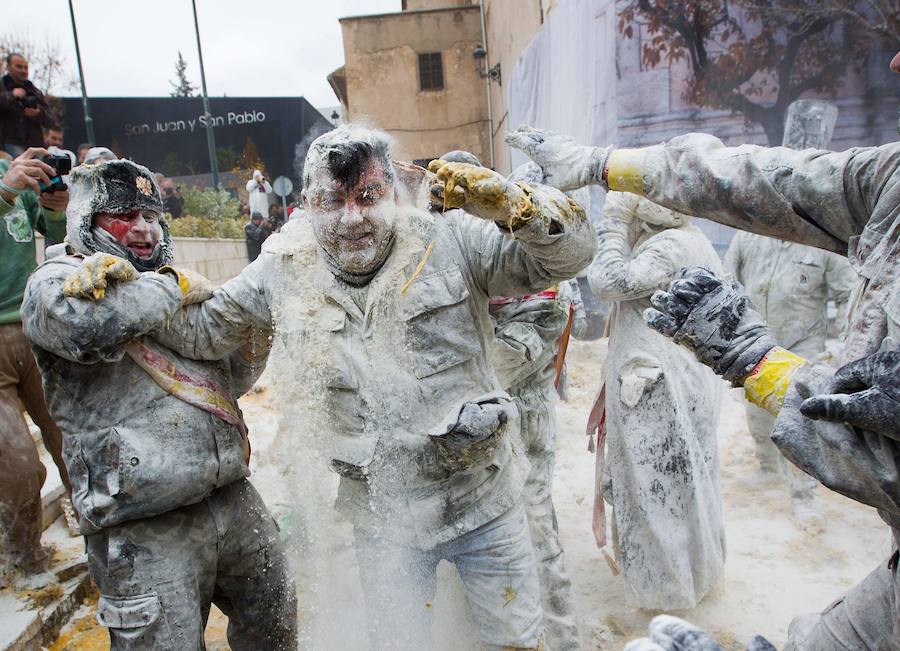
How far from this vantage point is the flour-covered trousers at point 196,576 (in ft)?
6.80

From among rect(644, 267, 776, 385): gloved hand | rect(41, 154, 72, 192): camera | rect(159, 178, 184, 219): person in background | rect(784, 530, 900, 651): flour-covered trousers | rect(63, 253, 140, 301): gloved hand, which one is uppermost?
rect(159, 178, 184, 219): person in background

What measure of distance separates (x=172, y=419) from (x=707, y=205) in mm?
1811

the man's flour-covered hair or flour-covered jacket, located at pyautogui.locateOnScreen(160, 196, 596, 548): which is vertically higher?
the man's flour-covered hair

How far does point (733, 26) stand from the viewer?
8281 millimetres

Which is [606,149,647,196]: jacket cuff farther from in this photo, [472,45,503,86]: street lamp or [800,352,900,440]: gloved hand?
[472,45,503,86]: street lamp

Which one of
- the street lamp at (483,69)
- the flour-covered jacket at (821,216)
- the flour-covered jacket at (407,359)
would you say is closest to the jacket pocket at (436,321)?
the flour-covered jacket at (407,359)

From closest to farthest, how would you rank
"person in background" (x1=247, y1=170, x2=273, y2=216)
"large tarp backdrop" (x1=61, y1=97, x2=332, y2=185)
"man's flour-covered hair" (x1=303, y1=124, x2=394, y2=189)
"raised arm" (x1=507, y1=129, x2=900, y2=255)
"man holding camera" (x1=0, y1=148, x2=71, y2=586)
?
"raised arm" (x1=507, y1=129, x2=900, y2=255), "man's flour-covered hair" (x1=303, y1=124, x2=394, y2=189), "man holding camera" (x1=0, y1=148, x2=71, y2=586), "person in background" (x1=247, y1=170, x2=273, y2=216), "large tarp backdrop" (x1=61, y1=97, x2=332, y2=185)

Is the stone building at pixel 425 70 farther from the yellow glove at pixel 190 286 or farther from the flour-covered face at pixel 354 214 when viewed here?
the flour-covered face at pixel 354 214

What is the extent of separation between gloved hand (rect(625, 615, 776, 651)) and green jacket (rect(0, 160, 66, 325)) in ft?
10.7

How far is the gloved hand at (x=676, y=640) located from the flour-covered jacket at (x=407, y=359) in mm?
958

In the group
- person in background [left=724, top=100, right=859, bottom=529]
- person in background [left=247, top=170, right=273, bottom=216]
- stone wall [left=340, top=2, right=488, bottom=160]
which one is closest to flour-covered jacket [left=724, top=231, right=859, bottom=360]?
person in background [left=724, top=100, right=859, bottom=529]

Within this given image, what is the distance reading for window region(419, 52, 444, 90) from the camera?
2109 cm

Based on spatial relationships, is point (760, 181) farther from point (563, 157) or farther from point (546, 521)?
point (546, 521)

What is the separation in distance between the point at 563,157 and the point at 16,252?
3018 mm
